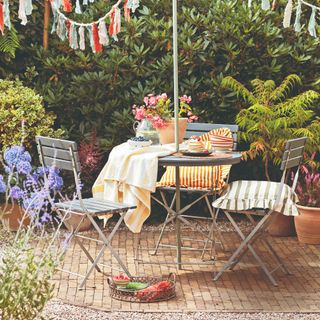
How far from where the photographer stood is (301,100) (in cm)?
826

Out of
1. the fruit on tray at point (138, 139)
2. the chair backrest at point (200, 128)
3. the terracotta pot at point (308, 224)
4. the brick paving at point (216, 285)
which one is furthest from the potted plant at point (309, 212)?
the fruit on tray at point (138, 139)

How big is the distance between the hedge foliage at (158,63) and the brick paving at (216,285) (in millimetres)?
1682

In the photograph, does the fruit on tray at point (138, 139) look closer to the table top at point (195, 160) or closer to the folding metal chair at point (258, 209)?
the table top at point (195, 160)

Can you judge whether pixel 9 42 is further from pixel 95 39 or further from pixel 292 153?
pixel 292 153

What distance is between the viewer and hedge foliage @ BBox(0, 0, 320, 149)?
870 centimetres

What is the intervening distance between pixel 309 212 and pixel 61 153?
264 cm

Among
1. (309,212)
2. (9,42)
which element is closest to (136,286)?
(309,212)

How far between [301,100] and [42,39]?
2772 mm

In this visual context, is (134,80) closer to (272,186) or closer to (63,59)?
(63,59)

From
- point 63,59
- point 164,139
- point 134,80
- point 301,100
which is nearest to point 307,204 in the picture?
point 301,100

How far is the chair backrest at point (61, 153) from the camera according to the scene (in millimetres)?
6098

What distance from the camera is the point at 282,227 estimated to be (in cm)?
816

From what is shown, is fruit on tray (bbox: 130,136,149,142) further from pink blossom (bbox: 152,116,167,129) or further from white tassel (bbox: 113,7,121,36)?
white tassel (bbox: 113,7,121,36)

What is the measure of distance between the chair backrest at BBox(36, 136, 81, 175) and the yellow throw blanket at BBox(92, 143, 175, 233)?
47cm
